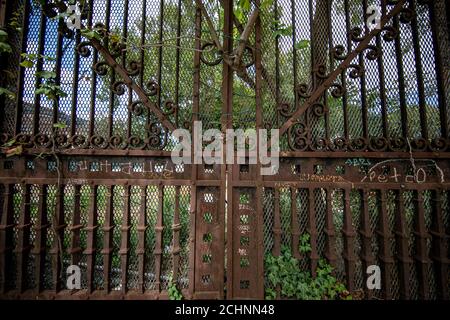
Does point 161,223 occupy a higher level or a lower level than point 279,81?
lower

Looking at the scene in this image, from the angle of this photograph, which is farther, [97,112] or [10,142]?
[97,112]

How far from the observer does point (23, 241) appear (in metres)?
1.92

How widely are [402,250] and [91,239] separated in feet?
9.39

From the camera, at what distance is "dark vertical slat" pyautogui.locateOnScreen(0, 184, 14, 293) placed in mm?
1911

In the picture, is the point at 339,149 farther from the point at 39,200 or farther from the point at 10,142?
the point at 10,142

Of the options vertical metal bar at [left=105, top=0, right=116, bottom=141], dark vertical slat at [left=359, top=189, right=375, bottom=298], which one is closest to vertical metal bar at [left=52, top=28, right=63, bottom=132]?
vertical metal bar at [left=105, top=0, right=116, bottom=141]

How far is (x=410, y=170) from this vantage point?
6.34 feet

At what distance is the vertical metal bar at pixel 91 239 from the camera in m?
1.88

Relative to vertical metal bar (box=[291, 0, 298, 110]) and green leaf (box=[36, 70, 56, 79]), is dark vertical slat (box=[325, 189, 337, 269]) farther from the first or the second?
green leaf (box=[36, 70, 56, 79])

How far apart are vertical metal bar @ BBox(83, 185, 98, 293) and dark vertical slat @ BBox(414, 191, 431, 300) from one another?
3.01 m

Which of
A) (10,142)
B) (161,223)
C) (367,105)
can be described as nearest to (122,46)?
(10,142)

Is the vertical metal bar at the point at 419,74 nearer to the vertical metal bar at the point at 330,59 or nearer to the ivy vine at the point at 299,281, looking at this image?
the vertical metal bar at the point at 330,59

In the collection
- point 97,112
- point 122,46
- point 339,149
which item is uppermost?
point 122,46
